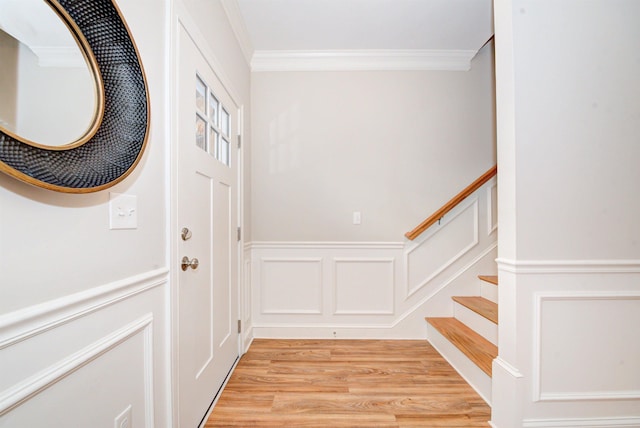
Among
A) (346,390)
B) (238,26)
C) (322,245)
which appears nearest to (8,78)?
(238,26)

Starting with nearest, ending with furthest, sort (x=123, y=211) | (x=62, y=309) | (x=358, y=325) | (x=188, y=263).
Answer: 1. (x=62, y=309)
2. (x=123, y=211)
3. (x=188, y=263)
4. (x=358, y=325)

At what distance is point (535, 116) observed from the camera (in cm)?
141

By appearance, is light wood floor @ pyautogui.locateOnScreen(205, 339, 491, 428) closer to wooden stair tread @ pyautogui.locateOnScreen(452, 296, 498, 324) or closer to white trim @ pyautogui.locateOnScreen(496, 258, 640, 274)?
wooden stair tread @ pyautogui.locateOnScreen(452, 296, 498, 324)

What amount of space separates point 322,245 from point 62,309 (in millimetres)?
2007

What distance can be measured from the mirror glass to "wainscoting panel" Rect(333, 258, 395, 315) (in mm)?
2130

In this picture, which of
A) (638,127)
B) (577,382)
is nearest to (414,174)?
(638,127)

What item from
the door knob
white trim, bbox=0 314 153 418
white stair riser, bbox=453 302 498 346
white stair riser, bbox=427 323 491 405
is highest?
the door knob

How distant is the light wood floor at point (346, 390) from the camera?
1.59 m

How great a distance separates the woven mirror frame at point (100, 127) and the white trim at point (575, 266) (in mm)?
1646

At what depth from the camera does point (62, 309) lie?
72 centimetres

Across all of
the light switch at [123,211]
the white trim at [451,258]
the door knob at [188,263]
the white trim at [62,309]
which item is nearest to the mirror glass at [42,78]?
the light switch at [123,211]

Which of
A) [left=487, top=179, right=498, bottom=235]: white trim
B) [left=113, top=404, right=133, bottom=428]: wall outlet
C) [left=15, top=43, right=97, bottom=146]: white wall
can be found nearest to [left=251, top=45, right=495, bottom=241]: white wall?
[left=487, top=179, right=498, bottom=235]: white trim

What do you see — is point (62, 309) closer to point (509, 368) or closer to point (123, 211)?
point (123, 211)

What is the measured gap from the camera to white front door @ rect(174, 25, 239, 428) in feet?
4.38
